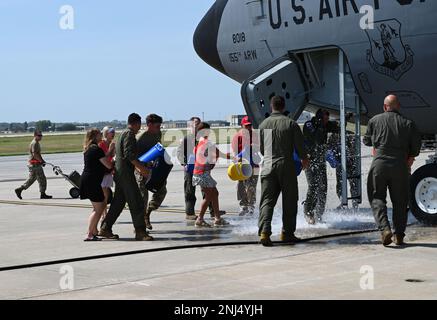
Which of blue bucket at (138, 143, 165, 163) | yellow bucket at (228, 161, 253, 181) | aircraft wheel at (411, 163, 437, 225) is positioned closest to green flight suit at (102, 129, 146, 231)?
blue bucket at (138, 143, 165, 163)

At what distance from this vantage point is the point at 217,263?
359 inches

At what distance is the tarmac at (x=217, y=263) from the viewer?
7500 mm

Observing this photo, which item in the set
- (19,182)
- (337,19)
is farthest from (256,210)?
(19,182)

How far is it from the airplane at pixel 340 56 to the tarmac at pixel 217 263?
5.92 ft

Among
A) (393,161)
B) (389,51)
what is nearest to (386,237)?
(393,161)

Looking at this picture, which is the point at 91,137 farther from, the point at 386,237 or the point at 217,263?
the point at 386,237

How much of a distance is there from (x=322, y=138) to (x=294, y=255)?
366 cm

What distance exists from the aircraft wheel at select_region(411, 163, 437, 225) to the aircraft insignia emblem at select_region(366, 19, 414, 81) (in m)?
1.47

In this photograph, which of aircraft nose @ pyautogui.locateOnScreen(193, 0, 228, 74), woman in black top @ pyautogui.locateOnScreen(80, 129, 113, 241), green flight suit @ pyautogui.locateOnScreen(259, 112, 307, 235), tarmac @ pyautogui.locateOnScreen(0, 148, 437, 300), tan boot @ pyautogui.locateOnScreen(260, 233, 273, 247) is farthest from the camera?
aircraft nose @ pyautogui.locateOnScreen(193, 0, 228, 74)

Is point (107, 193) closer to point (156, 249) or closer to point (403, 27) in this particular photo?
point (156, 249)

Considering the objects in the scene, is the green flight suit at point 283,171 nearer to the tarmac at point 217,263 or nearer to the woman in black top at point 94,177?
the tarmac at point 217,263

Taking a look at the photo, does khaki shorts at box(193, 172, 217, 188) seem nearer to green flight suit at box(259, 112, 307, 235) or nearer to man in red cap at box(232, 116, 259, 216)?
man in red cap at box(232, 116, 259, 216)

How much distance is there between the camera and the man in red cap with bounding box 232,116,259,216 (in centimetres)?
1409

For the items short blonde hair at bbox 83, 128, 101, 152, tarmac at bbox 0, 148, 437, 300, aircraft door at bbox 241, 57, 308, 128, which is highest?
aircraft door at bbox 241, 57, 308, 128
